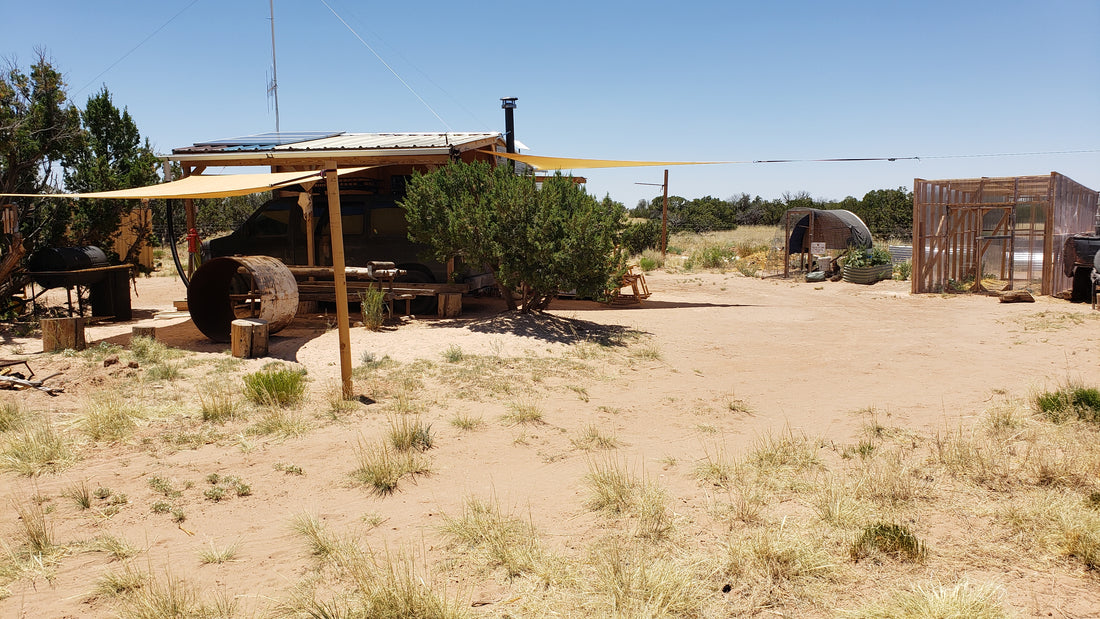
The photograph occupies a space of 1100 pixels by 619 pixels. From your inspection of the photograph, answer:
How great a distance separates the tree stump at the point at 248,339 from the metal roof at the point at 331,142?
4635 mm

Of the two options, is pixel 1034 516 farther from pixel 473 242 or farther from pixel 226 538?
pixel 473 242

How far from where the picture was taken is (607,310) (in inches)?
527

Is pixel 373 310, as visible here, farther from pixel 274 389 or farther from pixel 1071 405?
pixel 1071 405

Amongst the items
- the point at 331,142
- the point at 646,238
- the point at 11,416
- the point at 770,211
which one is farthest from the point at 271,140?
the point at 770,211

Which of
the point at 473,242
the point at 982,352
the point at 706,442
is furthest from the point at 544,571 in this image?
the point at 982,352

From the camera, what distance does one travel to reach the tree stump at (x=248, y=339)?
8453 mm

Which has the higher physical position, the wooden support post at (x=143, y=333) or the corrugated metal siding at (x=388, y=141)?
the corrugated metal siding at (x=388, y=141)

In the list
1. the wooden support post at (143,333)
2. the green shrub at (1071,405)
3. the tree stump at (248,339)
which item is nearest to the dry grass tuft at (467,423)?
the tree stump at (248,339)

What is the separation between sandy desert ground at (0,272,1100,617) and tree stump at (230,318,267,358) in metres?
0.16

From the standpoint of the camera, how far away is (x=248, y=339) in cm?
848

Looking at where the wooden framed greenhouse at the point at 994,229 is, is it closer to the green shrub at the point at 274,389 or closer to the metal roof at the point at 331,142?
the metal roof at the point at 331,142

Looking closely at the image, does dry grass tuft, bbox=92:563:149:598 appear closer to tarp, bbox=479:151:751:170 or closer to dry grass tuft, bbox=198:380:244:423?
dry grass tuft, bbox=198:380:244:423

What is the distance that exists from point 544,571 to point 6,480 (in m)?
3.93

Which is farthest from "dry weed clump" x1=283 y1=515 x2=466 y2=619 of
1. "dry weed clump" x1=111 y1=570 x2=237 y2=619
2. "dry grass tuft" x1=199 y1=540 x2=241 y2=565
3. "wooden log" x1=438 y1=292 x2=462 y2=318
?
"wooden log" x1=438 y1=292 x2=462 y2=318
